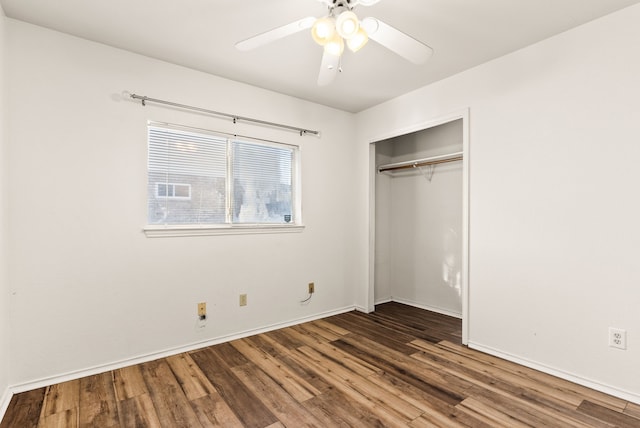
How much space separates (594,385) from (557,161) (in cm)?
154

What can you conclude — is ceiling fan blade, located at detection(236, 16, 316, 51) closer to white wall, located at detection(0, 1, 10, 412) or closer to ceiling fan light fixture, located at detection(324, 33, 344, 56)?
ceiling fan light fixture, located at detection(324, 33, 344, 56)

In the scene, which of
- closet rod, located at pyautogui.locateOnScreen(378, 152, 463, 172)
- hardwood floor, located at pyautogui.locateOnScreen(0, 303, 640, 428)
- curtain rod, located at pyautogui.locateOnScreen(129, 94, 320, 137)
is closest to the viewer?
hardwood floor, located at pyautogui.locateOnScreen(0, 303, 640, 428)

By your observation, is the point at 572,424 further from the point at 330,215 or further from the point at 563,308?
the point at 330,215

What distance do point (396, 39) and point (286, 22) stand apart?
0.86m

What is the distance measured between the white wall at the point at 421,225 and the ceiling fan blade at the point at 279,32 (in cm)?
262

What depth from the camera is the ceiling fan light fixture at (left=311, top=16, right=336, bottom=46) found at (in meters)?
1.65

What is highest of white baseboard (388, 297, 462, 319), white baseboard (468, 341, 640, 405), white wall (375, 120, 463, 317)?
white wall (375, 120, 463, 317)

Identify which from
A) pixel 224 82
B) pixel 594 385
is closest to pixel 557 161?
pixel 594 385

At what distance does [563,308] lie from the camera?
2355 mm

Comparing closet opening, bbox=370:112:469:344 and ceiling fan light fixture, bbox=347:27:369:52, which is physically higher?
ceiling fan light fixture, bbox=347:27:369:52

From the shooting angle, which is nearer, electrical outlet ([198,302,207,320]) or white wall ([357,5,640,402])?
white wall ([357,5,640,402])

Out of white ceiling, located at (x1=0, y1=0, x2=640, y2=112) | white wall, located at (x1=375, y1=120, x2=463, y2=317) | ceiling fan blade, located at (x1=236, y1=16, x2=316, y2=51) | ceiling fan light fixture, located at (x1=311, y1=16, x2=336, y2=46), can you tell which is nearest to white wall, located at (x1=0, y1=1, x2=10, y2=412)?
white ceiling, located at (x1=0, y1=0, x2=640, y2=112)

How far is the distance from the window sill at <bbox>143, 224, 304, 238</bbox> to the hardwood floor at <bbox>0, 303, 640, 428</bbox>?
102 centimetres

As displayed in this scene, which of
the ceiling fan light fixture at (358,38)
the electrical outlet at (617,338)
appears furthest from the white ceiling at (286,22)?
the electrical outlet at (617,338)
